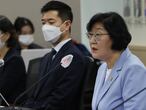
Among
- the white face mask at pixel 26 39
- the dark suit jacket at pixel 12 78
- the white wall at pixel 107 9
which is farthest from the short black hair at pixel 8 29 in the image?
the white face mask at pixel 26 39

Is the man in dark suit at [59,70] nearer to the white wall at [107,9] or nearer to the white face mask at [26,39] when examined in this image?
the white wall at [107,9]

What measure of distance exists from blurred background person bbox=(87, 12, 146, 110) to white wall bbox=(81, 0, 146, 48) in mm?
2516

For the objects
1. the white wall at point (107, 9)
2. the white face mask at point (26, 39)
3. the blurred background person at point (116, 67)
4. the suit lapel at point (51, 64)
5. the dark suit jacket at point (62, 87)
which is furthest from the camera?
the white face mask at point (26, 39)

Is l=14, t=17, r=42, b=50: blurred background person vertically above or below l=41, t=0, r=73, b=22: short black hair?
below

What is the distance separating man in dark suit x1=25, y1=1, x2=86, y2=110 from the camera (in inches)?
99.6

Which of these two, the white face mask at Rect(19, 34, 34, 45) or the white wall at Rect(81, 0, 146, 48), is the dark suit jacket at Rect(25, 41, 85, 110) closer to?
the white wall at Rect(81, 0, 146, 48)

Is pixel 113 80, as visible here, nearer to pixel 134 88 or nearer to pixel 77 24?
pixel 134 88

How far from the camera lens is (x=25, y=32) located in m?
5.42

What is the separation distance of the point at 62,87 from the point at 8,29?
2.76 ft

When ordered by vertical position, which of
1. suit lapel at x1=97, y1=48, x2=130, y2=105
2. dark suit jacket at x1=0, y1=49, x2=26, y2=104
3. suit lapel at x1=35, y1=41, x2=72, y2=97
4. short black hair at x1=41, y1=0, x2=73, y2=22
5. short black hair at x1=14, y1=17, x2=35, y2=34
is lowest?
short black hair at x1=14, y1=17, x2=35, y2=34

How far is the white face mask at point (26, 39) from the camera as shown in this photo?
17.4ft

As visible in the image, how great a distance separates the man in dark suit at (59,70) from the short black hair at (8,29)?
1.42 ft

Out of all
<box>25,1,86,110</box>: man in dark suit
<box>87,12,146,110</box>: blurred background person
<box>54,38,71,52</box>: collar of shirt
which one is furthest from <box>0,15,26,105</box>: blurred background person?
<box>87,12,146,110</box>: blurred background person

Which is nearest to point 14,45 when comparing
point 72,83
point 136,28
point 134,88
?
point 72,83
